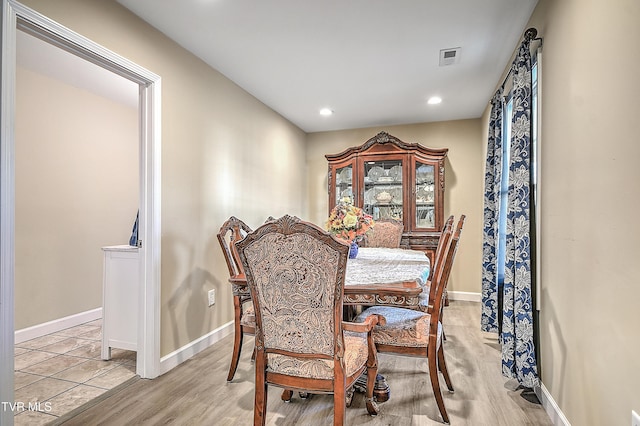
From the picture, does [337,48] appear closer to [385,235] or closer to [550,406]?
[385,235]

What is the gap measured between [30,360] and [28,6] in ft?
8.31

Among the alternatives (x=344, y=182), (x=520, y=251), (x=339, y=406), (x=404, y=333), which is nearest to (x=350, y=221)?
(x=404, y=333)

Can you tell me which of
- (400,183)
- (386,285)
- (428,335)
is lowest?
(428,335)

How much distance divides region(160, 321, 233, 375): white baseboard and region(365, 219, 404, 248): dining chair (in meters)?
1.77

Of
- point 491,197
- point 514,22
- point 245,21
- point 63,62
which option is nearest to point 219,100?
point 245,21

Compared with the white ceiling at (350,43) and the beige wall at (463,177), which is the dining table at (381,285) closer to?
the white ceiling at (350,43)

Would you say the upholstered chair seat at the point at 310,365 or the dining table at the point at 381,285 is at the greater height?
the dining table at the point at 381,285

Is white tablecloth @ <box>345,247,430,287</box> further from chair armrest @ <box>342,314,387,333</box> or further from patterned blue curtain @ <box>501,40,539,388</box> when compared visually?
patterned blue curtain @ <box>501,40,539,388</box>

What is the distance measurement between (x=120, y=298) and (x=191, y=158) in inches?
47.8

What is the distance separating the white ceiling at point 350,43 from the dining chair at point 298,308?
5.31 feet

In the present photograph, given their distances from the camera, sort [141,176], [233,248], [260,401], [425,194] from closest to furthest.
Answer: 1. [260,401]
2. [141,176]
3. [233,248]
4. [425,194]

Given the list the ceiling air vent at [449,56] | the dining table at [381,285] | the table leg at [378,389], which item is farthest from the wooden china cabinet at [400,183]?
the table leg at [378,389]

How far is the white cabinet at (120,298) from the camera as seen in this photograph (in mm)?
2545

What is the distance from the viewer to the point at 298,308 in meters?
1.39
